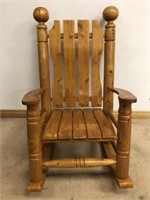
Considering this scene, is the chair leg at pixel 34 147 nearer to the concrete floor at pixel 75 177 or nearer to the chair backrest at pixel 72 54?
the concrete floor at pixel 75 177

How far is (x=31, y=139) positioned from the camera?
72 centimetres

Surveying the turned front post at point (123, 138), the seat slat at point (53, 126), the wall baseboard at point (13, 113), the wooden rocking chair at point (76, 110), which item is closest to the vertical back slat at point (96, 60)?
the wooden rocking chair at point (76, 110)

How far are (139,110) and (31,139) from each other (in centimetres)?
92

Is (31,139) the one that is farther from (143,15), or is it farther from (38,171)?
(143,15)

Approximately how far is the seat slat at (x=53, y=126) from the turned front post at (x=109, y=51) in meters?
0.26

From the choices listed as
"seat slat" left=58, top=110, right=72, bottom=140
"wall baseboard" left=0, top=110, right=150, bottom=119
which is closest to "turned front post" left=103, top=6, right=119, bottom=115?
"seat slat" left=58, top=110, right=72, bottom=140

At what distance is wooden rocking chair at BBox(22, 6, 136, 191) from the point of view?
724 mm

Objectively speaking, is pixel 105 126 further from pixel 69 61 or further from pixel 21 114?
pixel 21 114

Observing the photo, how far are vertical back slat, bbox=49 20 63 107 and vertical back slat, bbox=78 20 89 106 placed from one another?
108 mm

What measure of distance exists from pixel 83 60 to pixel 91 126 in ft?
1.32

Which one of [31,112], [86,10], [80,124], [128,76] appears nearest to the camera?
[31,112]

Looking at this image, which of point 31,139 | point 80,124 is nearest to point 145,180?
point 80,124

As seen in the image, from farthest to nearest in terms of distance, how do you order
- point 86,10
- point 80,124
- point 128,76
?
point 128,76 < point 86,10 < point 80,124

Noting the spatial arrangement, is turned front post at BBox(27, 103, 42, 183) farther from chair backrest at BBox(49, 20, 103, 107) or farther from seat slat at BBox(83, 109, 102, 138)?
chair backrest at BBox(49, 20, 103, 107)
